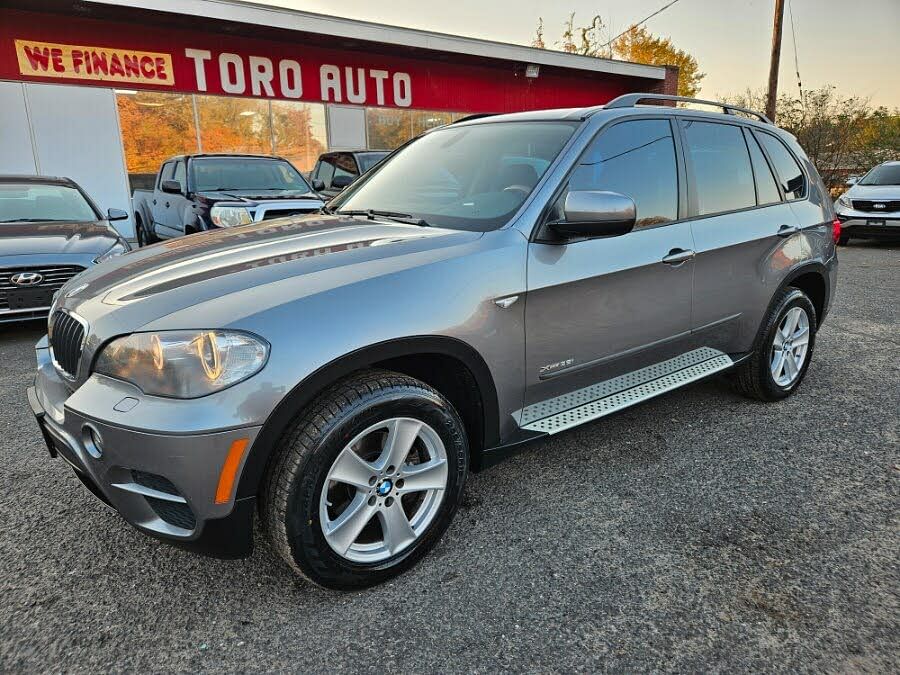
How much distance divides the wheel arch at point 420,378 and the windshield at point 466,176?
583mm

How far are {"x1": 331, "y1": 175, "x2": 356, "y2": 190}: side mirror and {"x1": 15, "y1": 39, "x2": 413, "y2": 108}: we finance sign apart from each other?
4700 millimetres

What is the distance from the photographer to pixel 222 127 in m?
13.2

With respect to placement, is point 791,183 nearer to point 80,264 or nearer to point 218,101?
point 80,264

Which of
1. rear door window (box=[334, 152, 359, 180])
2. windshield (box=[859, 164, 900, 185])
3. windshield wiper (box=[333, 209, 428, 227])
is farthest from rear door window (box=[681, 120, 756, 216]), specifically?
windshield (box=[859, 164, 900, 185])

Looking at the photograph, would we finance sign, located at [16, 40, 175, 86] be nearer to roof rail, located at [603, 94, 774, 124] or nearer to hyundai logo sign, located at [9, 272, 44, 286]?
hyundai logo sign, located at [9, 272, 44, 286]

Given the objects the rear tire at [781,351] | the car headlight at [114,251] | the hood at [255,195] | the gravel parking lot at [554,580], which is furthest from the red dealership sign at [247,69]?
the rear tire at [781,351]

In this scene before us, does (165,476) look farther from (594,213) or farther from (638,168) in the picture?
(638,168)

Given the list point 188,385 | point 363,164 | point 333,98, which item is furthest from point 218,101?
point 188,385

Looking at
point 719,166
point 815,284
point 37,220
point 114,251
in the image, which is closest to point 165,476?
point 719,166

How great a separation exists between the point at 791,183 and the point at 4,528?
4675 mm

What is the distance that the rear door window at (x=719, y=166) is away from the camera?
10.8ft

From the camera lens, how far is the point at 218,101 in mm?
13016

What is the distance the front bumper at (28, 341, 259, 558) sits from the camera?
5.88 feet

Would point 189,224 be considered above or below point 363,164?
below
